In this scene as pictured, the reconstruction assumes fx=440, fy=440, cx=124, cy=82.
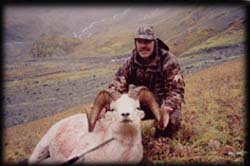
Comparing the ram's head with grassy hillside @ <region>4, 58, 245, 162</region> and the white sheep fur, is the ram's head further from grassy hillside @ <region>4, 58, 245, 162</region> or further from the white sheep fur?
grassy hillside @ <region>4, 58, 245, 162</region>

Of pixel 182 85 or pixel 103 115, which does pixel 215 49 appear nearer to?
pixel 182 85

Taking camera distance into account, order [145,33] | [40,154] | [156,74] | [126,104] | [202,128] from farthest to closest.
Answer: [202,128], [156,74], [145,33], [40,154], [126,104]

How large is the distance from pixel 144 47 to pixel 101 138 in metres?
1.19

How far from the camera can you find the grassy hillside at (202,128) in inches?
200

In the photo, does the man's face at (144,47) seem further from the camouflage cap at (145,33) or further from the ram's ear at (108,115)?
the ram's ear at (108,115)

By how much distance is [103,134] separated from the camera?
4.62m

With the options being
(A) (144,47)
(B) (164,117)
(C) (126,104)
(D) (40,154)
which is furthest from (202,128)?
(D) (40,154)

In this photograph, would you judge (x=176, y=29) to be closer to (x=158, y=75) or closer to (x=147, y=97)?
(x=158, y=75)

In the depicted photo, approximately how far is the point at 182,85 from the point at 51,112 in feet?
5.52

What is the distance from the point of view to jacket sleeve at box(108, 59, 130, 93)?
5.14 meters

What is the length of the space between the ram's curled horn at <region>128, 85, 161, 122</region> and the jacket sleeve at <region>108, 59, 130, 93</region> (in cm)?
47

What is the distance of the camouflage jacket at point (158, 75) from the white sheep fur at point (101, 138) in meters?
0.65

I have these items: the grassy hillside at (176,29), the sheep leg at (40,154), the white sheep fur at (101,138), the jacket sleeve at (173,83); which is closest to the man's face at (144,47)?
the jacket sleeve at (173,83)

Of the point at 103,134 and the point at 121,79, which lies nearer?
the point at 103,134
